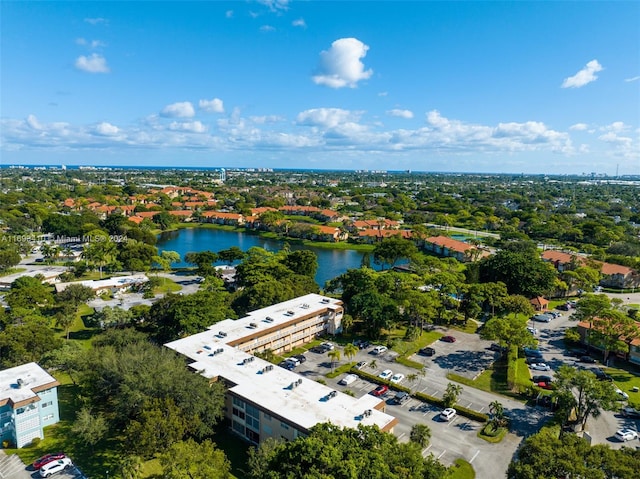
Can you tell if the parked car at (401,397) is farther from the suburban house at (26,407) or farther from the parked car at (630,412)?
the suburban house at (26,407)

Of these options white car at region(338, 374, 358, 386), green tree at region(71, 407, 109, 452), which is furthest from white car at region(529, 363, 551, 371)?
green tree at region(71, 407, 109, 452)

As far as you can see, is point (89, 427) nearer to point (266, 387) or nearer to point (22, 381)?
point (22, 381)

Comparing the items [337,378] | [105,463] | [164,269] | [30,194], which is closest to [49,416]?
[105,463]

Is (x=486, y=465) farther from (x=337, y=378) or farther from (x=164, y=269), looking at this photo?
(x=164, y=269)

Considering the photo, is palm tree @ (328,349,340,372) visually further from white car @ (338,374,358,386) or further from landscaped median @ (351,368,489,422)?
white car @ (338,374,358,386)

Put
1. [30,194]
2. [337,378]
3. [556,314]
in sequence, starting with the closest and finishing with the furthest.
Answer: [337,378]
[556,314]
[30,194]

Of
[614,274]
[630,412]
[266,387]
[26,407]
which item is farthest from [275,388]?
[614,274]
